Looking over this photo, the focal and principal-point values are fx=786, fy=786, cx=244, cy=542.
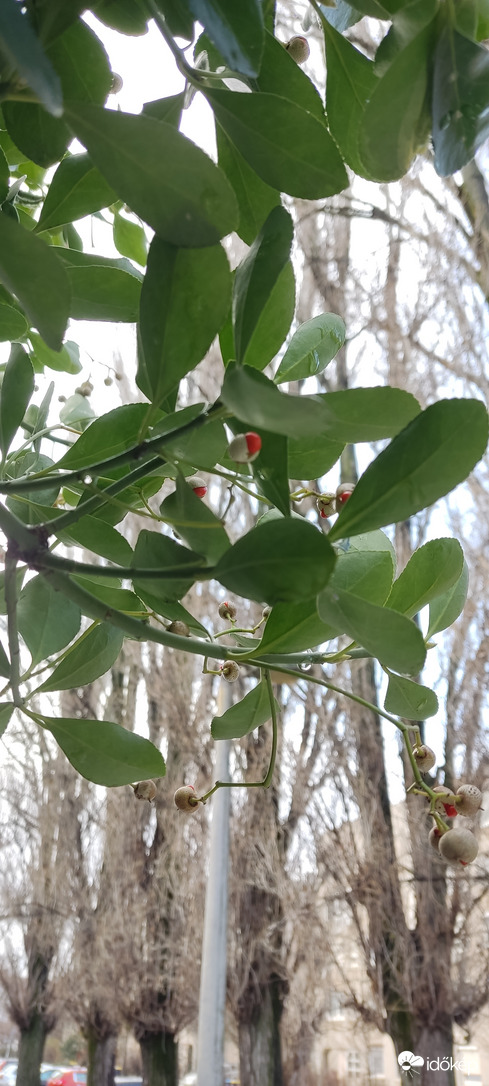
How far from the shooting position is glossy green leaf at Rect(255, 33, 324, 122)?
0.15 metres

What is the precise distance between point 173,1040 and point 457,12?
108 inches

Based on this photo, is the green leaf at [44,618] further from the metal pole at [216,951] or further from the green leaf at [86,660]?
the metal pole at [216,951]

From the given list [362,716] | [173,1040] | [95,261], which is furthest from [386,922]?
[95,261]

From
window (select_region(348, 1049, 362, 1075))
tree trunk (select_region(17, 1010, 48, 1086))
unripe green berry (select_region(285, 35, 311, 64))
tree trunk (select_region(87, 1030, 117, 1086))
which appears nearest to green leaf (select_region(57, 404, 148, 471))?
unripe green berry (select_region(285, 35, 311, 64))

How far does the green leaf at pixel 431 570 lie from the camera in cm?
16

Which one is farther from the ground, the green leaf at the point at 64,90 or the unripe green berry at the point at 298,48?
the unripe green berry at the point at 298,48

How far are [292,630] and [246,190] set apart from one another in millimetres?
86

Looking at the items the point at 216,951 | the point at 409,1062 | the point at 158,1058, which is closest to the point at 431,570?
the point at 409,1062

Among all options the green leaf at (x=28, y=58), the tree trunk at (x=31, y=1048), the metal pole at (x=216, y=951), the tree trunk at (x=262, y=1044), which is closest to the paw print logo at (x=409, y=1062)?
the metal pole at (x=216, y=951)

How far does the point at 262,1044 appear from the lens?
2.15 meters

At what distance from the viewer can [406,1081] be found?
1771mm

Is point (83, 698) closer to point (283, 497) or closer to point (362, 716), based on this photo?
point (362, 716)

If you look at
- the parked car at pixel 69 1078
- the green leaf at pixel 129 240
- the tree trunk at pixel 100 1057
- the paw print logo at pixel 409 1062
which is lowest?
the parked car at pixel 69 1078

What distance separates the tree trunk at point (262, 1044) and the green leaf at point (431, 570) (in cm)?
233
